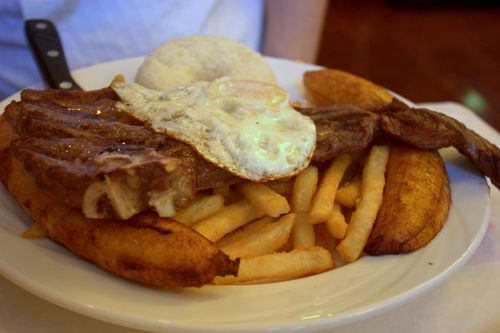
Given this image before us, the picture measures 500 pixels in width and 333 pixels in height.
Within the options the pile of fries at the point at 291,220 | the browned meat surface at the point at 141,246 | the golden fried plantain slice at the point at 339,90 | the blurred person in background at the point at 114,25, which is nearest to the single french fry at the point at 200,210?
the pile of fries at the point at 291,220

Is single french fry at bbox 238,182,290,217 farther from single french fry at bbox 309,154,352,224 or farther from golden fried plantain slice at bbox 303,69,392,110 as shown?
golden fried plantain slice at bbox 303,69,392,110

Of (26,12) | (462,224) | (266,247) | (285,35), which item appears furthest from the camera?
(285,35)

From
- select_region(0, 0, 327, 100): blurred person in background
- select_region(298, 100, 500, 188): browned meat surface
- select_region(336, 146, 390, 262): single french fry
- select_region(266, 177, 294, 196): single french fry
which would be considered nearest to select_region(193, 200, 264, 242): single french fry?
select_region(266, 177, 294, 196): single french fry

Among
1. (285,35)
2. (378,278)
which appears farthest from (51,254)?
(285,35)

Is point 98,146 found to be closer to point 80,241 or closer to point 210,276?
point 80,241

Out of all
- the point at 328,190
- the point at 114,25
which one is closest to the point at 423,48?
the point at 114,25

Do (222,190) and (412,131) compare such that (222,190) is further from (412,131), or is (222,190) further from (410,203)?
(412,131)

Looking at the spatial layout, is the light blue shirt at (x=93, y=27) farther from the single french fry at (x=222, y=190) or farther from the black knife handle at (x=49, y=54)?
the single french fry at (x=222, y=190)
